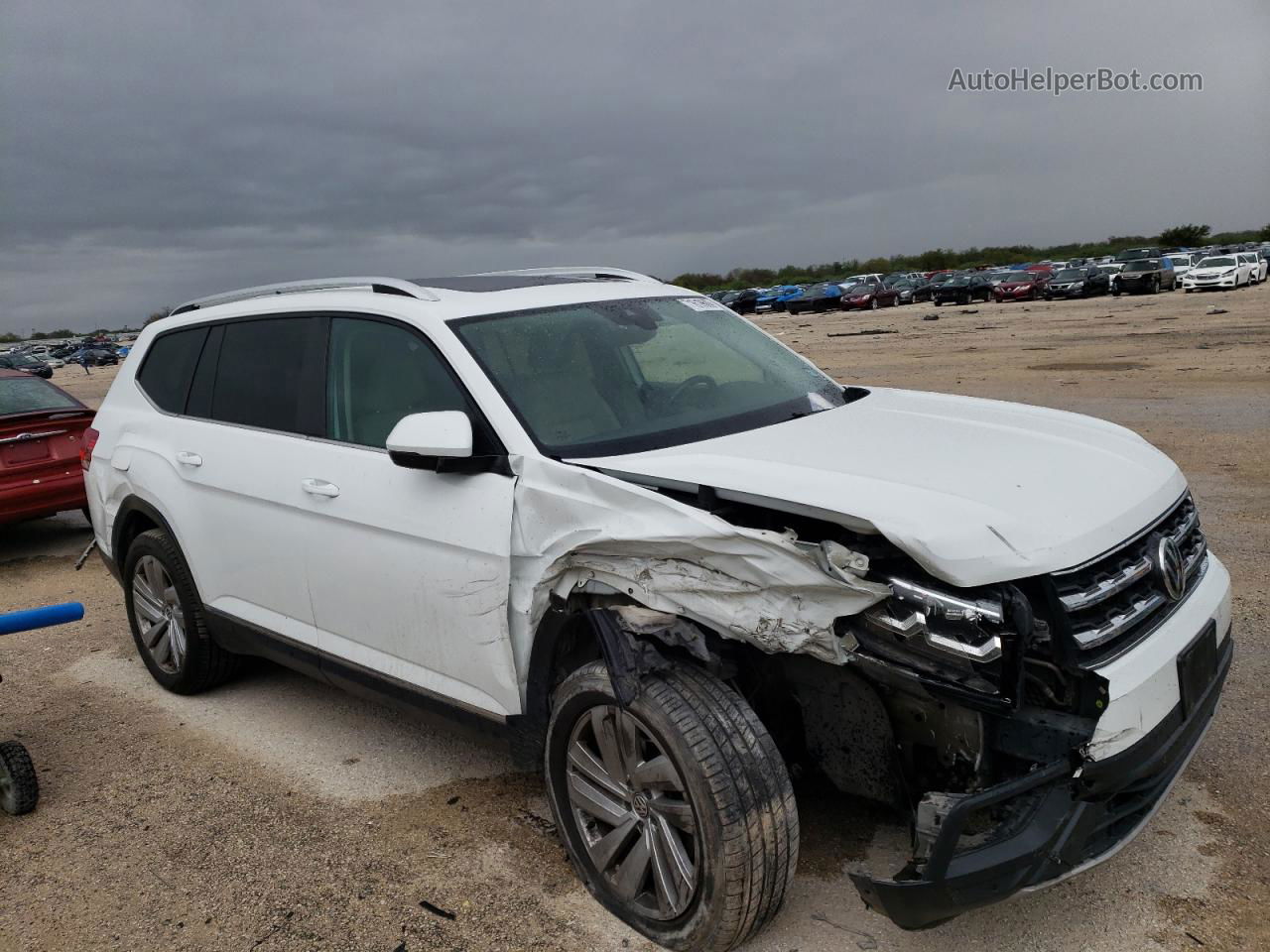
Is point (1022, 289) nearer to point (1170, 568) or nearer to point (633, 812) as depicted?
point (1170, 568)

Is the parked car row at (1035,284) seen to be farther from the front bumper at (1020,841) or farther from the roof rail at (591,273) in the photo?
the front bumper at (1020,841)

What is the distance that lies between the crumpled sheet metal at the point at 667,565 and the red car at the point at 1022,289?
44738mm

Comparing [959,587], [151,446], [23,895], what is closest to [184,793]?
[23,895]

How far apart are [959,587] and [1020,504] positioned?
1.12 feet

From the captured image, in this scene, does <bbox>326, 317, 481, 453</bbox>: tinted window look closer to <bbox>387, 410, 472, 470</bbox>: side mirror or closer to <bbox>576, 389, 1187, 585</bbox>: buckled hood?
<bbox>387, 410, 472, 470</bbox>: side mirror

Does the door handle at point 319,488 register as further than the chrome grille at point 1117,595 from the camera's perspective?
Yes

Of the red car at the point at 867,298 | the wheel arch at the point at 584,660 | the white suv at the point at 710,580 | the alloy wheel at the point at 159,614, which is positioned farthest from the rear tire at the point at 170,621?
the red car at the point at 867,298

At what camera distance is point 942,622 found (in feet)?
8.02

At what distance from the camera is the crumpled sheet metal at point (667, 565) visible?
2.55 m

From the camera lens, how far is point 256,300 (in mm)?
4598

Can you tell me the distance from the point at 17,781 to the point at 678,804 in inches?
109

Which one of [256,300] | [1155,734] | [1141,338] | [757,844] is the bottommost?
[1141,338]

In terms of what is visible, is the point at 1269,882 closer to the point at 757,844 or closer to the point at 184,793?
the point at 757,844

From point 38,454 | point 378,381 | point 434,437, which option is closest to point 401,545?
point 434,437
